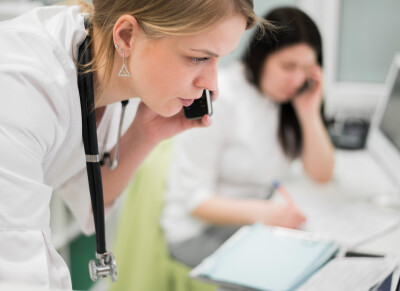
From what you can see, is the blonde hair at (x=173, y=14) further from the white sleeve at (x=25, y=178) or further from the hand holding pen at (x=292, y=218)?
the hand holding pen at (x=292, y=218)

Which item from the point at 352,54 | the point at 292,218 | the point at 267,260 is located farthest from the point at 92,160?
the point at 352,54

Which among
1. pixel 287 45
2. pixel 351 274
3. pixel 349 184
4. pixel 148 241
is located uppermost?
pixel 287 45

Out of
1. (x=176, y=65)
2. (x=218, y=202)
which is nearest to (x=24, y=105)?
(x=176, y=65)

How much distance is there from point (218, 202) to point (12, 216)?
2.99 feet

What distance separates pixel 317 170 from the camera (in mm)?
1632

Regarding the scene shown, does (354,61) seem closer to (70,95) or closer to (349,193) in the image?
(349,193)

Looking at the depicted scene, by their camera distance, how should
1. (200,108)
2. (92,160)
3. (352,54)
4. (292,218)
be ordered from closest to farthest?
(92,160)
(200,108)
(292,218)
(352,54)

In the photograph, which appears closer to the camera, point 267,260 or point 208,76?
point 208,76

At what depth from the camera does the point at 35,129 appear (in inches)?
24.4

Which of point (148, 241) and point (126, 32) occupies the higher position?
point (126, 32)

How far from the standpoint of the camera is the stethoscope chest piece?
2.42 feet

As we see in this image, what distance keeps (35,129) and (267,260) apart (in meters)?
0.51

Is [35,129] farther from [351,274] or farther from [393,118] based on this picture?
[393,118]

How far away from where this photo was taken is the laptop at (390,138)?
148 cm
